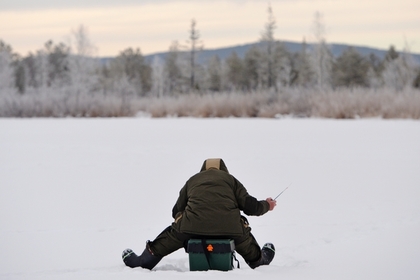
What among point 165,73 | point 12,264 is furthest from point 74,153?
point 165,73

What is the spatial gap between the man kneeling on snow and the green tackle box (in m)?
0.06

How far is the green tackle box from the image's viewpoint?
424cm

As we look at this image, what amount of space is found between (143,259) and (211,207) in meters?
0.73

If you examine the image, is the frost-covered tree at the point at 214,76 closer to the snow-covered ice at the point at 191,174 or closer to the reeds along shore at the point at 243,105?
the reeds along shore at the point at 243,105

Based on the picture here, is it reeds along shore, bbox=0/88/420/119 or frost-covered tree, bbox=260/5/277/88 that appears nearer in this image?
reeds along shore, bbox=0/88/420/119

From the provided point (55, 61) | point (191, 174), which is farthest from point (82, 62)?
point (191, 174)

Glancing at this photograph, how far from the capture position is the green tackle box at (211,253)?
4.24 meters

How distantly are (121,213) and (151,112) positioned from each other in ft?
52.1

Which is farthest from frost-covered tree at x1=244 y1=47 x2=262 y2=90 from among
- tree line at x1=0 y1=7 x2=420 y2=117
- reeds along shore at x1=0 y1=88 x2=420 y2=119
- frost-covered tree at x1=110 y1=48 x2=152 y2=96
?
reeds along shore at x1=0 y1=88 x2=420 y2=119

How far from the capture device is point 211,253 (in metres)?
4.26

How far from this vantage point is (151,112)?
22.2 metres

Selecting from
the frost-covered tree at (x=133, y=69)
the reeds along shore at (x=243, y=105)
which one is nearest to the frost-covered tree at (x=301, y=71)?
the frost-covered tree at (x=133, y=69)

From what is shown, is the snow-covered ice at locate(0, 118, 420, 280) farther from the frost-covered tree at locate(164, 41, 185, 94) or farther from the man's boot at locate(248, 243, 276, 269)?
the frost-covered tree at locate(164, 41, 185, 94)

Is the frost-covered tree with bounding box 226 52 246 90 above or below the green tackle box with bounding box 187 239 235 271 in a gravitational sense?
above
